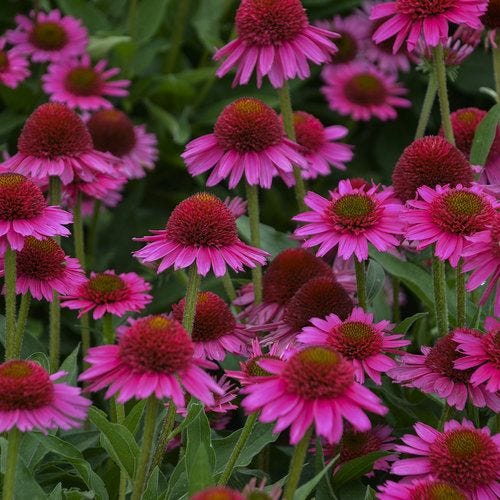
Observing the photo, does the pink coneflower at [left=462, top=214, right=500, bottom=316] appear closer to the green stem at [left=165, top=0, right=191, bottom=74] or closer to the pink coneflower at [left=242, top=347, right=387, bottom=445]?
the pink coneflower at [left=242, top=347, right=387, bottom=445]

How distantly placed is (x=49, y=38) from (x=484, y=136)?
61.1 inches

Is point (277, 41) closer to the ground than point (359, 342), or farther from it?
farther from it

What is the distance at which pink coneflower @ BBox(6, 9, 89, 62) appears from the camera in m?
3.21

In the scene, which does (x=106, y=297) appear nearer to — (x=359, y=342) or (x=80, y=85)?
(x=359, y=342)

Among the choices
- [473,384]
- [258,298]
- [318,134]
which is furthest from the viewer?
[318,134]

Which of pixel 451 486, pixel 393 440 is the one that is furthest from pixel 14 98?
pixel 451 486

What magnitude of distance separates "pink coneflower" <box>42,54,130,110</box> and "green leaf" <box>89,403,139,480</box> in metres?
1.48

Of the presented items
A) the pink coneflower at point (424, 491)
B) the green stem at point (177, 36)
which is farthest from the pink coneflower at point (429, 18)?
the green stem at point (177, 36)

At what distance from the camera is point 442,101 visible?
2.18 m

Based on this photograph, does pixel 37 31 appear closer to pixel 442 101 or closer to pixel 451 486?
pixel 442 101

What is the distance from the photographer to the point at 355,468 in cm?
183

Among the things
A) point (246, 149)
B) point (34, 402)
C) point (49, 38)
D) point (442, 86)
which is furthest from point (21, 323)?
point (49, 38)

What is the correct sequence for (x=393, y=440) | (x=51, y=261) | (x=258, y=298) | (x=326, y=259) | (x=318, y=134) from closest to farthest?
(x=51, y=261) → (x=393, y=440) → (x=258, y=298) → (x=326, y=259) → (x=318, y=134)

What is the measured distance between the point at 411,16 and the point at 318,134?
1.84ft
